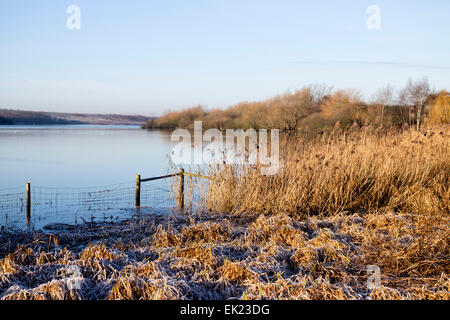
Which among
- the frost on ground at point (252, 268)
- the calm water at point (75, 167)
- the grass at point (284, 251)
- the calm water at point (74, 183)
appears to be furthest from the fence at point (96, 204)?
the frost on ground at point (252, 268)

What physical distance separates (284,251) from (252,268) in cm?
67

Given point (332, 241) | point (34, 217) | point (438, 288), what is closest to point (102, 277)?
point (332, 241)

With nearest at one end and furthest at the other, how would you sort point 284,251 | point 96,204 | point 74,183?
point 284,251 → point 96,204 → point 74,183

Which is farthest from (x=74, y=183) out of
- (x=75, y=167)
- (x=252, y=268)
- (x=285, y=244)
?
(x=252, y=268)

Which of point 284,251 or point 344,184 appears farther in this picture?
point 344,184

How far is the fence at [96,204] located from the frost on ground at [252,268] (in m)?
3.81

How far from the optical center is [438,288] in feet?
9.88

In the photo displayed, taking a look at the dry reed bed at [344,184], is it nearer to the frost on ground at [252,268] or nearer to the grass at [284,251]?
the grass at [284,251]

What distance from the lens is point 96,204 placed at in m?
10.0

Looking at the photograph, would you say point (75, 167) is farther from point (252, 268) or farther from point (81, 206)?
point (252, 268)

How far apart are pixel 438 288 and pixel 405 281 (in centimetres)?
25

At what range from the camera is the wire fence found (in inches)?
328

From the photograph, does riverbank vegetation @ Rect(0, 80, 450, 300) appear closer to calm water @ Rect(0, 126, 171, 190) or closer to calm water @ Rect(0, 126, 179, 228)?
calm water @ Rect(0, 126, 179, 228)

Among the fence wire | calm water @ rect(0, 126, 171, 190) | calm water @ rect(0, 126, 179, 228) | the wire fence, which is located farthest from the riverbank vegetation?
calm water @ rect(0, 126, 171, 190)
